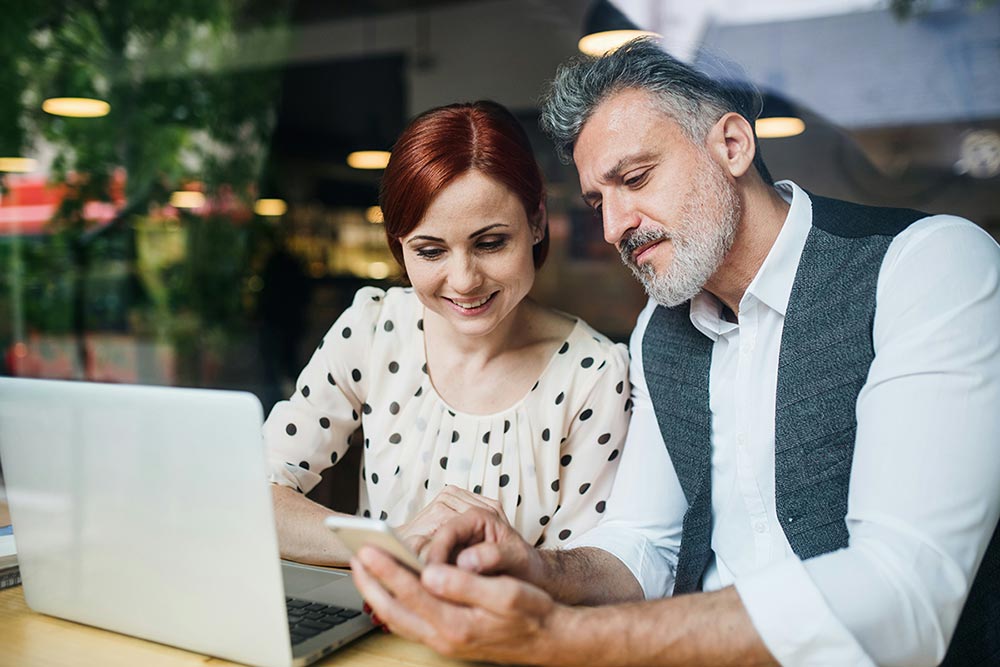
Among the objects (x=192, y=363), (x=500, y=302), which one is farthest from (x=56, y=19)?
(x=500, y=302)

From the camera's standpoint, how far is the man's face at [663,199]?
4.52ft

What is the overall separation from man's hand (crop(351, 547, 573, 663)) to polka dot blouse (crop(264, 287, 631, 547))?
0.70 meters

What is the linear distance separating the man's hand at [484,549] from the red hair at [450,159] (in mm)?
617

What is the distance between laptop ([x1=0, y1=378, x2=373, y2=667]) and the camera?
0.93 metres

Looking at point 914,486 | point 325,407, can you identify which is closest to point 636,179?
point 914,486

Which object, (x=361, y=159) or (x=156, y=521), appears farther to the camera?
(x=361, y=159)

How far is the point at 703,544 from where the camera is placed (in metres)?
1.48

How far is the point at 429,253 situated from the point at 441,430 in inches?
14.1

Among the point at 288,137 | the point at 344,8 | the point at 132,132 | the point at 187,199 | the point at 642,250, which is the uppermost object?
the point at 344,8

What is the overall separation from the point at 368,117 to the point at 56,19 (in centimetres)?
222

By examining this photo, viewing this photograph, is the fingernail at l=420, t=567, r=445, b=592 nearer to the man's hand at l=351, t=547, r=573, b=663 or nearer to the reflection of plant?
the man's hand at l=351, t=547, r=573, b=663

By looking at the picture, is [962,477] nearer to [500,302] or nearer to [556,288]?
[500,302]

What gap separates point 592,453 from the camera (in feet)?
5.29

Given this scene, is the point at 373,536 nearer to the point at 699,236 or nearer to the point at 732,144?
the point at 699,236
